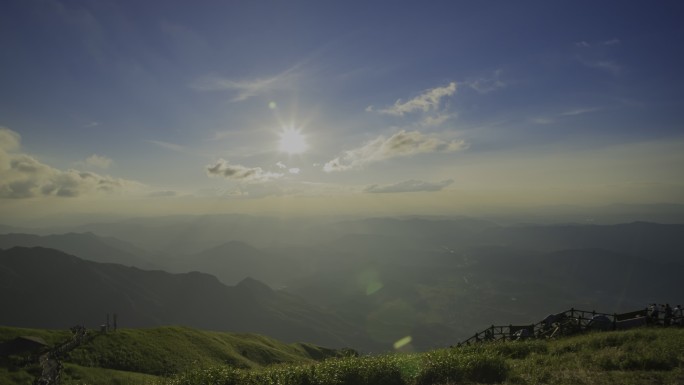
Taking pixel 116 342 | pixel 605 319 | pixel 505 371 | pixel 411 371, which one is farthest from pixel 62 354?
pixel 605 319

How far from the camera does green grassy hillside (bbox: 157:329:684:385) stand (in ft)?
53.2

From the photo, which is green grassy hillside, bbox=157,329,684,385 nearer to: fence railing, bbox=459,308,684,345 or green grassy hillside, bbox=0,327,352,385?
fence railing, bbox=459,308,684,345

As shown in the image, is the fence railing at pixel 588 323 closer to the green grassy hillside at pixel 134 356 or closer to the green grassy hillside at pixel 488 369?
the green grassy hillside at pixel 488 369

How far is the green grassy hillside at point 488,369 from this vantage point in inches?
638

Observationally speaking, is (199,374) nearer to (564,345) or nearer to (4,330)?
(564,345)

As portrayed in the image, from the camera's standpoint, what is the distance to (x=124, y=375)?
4503cm

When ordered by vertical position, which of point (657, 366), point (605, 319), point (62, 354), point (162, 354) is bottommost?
point (162, 354)

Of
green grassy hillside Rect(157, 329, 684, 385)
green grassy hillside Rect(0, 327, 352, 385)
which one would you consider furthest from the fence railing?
green grassy hillside Rect(0, 327, 352, 385)

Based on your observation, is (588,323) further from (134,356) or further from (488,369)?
(134,356)

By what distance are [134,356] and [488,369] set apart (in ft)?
172

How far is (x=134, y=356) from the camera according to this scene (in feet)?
176

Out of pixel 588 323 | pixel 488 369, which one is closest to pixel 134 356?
pixel 488 369

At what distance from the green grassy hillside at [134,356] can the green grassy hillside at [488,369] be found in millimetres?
17101

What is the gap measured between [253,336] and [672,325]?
89.2 meters
